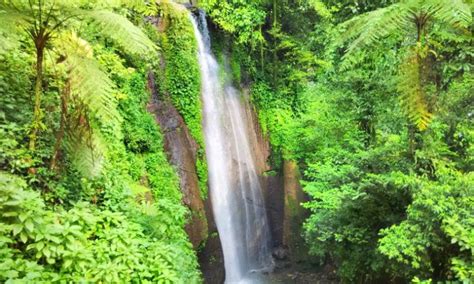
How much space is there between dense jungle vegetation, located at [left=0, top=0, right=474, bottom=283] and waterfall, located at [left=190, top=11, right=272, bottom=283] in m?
1.20

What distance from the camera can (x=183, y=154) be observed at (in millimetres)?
8445

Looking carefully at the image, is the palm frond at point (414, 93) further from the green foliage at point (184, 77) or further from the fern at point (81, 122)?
the green foliage at point (184, 77)

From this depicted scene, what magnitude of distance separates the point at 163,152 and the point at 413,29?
544 centimetres

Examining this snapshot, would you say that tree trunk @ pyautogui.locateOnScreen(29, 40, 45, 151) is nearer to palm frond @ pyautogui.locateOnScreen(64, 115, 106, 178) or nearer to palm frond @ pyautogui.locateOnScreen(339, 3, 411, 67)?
palm frond @ pyautogui.locateOnScreen(64, 115, 106, 178)

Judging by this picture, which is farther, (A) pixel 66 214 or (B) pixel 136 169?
(B) pixel 136 169

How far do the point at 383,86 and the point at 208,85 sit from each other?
5521 millimetres

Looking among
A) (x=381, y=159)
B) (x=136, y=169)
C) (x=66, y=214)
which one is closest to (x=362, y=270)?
(x=381, y=159)

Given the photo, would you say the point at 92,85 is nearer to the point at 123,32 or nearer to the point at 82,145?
the point at 123,32

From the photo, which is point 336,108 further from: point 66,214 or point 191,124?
point 66,214

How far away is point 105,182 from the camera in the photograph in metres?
4.75

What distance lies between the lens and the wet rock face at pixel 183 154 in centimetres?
793

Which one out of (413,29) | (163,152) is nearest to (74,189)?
(163,152)

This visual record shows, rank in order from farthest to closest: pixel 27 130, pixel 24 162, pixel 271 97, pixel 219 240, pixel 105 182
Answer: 1. pixel 271 97
2. pixel 219 240
3. pixel 105 182
4. pixel 27 130
5. pixel 24 162

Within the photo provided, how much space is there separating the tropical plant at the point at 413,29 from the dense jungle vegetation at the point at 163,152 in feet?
0.07
